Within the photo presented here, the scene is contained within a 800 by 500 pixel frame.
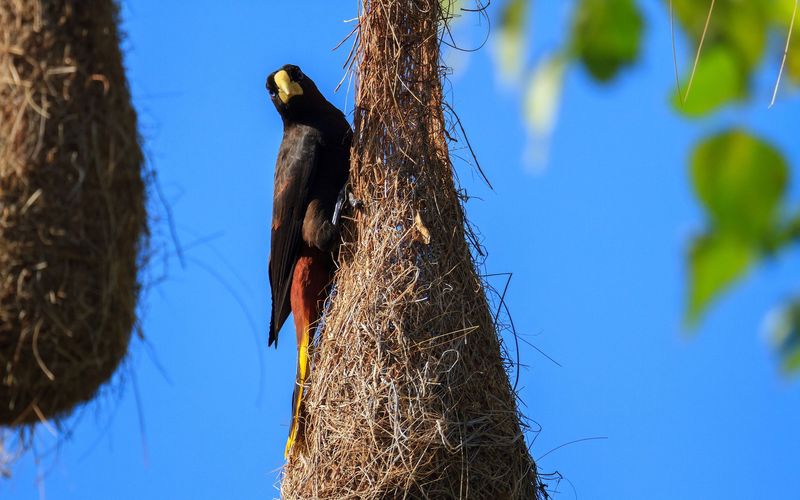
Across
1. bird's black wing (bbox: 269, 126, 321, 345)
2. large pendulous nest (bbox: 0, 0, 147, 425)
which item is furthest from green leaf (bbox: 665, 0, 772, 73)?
bird's black wing (bbox: 269, 126, 321, 345)

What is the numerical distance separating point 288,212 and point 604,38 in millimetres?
2997

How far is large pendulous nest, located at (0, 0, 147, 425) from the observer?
180cm

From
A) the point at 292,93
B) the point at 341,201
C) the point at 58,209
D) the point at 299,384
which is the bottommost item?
the point at 58,209

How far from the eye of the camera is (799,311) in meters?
0.40

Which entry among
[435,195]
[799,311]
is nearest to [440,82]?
[435,195]

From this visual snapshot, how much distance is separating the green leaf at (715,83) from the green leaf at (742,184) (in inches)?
0.9

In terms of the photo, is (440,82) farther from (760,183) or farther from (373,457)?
(760,183)

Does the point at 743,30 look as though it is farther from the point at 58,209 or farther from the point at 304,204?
the point at 304,204

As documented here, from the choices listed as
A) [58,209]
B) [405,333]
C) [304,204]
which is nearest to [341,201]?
[304,204]

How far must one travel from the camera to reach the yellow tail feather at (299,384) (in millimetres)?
2961

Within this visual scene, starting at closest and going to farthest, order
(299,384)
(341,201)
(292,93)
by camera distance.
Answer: (299,384) < (341,201) < (292,93)

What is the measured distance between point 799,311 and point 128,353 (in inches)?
70.1

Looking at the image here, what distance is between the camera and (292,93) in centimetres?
354

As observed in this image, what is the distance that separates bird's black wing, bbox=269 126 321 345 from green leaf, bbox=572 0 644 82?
2.94 meters
